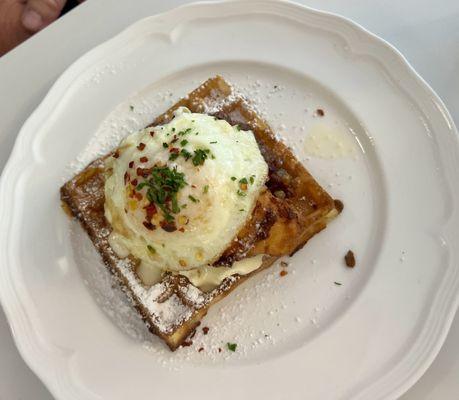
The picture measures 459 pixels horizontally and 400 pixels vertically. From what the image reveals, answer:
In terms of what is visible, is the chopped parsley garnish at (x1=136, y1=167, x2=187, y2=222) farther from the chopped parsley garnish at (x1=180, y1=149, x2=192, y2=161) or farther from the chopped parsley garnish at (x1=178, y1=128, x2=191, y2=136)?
the chopped parsley garnish at (x1=178, y1=128, x2=191, y2=136)

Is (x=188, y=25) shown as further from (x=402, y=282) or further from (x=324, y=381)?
(x=324, y=381)

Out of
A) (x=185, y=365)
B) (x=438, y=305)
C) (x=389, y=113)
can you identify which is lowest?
(x=185, y=365)

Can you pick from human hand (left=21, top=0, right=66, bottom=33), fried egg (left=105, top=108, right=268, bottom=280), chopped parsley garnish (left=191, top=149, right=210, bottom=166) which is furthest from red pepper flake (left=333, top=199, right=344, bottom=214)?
human hand (left=21, top=0, right=66, bottom=33)

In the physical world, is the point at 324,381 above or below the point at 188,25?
below

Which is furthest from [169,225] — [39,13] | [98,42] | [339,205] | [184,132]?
[39,13]

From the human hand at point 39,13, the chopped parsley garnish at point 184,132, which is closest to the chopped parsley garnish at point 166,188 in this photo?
the chopped parsley garnish at point 184,132

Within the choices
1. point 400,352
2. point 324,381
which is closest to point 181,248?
point 324,381

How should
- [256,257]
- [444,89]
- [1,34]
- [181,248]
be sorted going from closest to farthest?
1. [181,248]
2. [256,257]
3. [444,89]
4. [1,34]

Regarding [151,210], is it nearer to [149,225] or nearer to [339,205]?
[149,225]
